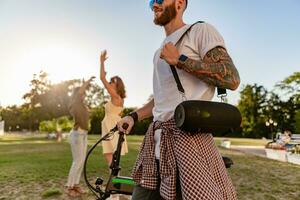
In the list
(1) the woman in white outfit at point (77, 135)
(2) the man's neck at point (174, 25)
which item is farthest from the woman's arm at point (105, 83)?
(2) the man's neck at point (174, 25)

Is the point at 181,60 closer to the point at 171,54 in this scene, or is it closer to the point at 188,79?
the point at 171,54

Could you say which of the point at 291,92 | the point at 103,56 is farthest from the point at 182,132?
the point at 291,92

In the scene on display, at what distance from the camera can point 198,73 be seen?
1728mm

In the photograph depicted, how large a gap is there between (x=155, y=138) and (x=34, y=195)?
635 centimetres

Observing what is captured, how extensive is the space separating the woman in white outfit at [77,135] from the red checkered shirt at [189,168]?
5.32 metres

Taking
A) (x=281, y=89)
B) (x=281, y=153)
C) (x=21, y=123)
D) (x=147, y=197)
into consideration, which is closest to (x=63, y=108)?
(x=21, y=123)

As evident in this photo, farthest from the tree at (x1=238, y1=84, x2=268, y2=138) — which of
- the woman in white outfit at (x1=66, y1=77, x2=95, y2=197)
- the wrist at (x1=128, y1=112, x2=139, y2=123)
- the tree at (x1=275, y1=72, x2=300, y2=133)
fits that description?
the wrist at (x1=128, y1=112, x2=139, y2=123)

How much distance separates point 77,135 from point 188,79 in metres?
5.49

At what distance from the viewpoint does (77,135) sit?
7.03 metres

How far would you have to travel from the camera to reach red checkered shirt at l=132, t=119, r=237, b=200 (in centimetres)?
163

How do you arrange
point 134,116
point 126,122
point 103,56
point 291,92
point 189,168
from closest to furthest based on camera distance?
point 189,168 → point 126,122 → point 134,116 → point 103,56 → point 291,92

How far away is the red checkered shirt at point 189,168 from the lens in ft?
5.36

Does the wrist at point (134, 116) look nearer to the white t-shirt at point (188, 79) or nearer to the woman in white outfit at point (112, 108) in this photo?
the white t-shirt at point (188, 79)

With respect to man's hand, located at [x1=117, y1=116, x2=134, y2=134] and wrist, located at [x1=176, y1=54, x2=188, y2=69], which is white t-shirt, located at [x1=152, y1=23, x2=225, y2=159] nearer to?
wrist, located at [x1=176, y1=54, x2=188, y2=69]
